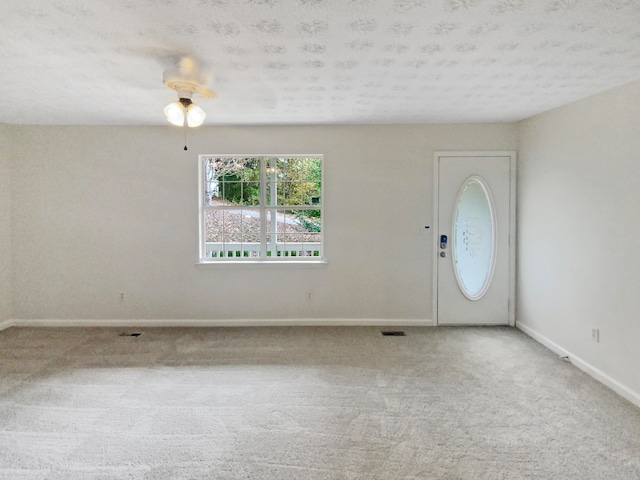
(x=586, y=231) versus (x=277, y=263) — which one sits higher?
(x=586, y=231)

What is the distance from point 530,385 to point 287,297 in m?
2.59

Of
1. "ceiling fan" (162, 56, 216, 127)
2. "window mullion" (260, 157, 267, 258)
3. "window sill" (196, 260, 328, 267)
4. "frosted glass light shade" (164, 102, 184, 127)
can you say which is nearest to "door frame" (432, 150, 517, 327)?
"window sill" (196, 260, 328, 267)

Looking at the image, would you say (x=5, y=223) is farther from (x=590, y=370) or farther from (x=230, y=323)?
(x=590, y=370)

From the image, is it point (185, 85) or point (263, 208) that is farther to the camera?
point (263, 208)

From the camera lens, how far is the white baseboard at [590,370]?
2.55m

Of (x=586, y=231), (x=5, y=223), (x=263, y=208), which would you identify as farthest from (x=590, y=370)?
(x=5, y=223)

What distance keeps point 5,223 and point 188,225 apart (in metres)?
2.13

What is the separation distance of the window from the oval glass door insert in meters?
1.70

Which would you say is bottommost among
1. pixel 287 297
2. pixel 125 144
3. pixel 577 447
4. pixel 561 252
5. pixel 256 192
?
pixel 577 447

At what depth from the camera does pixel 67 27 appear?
1.84 m

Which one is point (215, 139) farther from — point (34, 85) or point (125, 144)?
point (34, 85)

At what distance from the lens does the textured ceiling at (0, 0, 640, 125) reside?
66.1 inches

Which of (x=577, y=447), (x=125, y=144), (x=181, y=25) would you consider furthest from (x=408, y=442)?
(x=125, y=144)

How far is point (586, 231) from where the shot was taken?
299 cm
